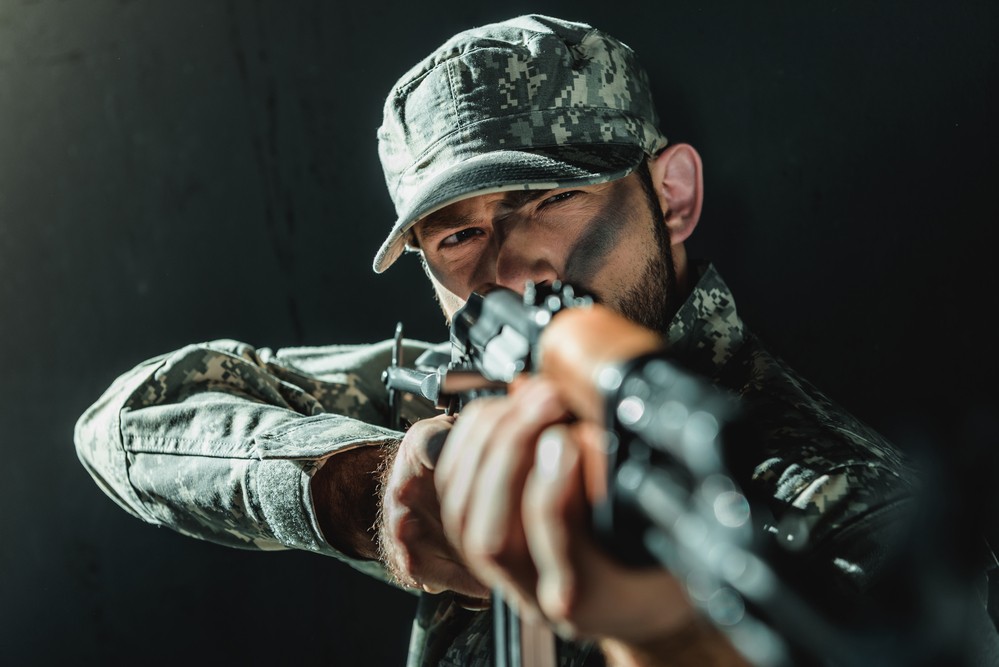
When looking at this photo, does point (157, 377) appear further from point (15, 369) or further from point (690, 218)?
point (690, 218)

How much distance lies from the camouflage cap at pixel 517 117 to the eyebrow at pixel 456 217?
36mm

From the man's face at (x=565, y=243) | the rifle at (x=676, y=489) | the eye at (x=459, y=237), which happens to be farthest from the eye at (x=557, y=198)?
the rifle at (x=676, y=489)

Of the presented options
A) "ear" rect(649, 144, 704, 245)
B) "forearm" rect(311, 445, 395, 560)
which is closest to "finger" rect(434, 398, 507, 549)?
"forearm" rect(311, 445, 395, 560)

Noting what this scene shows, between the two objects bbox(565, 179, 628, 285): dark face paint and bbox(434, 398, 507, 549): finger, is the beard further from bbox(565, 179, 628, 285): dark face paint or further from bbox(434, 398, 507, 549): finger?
bbox(434, 398, 507, 549): finger

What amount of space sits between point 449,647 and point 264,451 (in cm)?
43

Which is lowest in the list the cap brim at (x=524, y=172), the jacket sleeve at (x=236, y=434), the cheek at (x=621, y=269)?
the jacket sleeve at (x=236, y=434)

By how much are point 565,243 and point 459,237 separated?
17cm

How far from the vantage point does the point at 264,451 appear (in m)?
1.15

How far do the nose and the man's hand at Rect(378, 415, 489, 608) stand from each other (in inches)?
12.0

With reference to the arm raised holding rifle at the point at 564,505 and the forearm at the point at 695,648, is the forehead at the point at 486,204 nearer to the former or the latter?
the arm raised holding rifle at the point at 564,505

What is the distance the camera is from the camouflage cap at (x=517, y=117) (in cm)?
112

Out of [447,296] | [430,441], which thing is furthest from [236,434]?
[430,441]

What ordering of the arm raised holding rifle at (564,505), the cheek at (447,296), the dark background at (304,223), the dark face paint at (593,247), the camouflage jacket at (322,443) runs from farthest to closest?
the dark background at (304,223) → the cheek at (447,296) → the dark face paint at (593,247) → the camouflage jacket at (322,443) → the arm raised holding rifle at (564,505)

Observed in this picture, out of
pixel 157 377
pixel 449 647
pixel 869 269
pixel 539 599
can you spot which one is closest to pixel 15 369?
pixel 157 377
